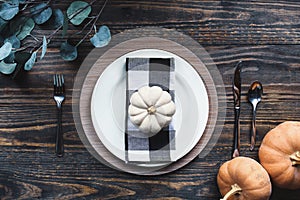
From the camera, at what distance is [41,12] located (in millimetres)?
1276

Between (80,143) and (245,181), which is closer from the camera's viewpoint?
(245,181)

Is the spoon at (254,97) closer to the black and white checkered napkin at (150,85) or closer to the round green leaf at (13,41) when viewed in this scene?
the black and white checkered napkin at (150,85)

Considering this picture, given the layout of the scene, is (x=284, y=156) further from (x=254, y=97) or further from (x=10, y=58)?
(x=10, y=58)

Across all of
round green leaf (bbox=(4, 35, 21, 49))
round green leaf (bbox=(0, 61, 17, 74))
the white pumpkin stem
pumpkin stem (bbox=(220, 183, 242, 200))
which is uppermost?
round green leaf (bbox=(4, 35, 21, 49))

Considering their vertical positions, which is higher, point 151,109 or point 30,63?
point 30,63

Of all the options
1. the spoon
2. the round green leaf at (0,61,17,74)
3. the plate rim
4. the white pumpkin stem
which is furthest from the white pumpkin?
the round green leaf at (0,61,17,74)

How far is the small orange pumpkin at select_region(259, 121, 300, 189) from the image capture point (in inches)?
47.1

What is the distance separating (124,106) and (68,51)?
198 millimetres

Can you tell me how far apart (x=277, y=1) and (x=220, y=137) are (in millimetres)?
380

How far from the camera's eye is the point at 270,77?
1289mm

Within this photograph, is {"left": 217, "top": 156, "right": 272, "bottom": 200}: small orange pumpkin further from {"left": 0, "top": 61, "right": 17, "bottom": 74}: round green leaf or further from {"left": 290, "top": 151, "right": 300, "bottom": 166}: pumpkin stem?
{"left": 0, "top": 61, "right": 17, "bottom": 74}: round green leaf

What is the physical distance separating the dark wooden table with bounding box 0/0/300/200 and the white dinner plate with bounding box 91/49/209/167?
67 millimetres

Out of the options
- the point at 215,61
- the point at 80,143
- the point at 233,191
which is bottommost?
the point at 233,191

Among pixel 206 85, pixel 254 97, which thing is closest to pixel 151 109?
pixel 206 85
